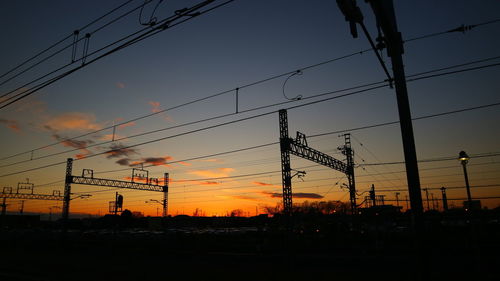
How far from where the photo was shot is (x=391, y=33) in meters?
7.88

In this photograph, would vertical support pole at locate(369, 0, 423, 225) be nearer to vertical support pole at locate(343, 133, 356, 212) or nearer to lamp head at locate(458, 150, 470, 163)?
lamp head at locate(458, 150, 470, 163)

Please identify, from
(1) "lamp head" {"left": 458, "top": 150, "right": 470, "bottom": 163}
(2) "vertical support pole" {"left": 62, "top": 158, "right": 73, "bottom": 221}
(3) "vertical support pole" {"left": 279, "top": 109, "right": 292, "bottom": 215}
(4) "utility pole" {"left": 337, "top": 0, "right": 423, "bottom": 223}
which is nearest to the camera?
(4) "utility pole" {"left": 337, "top": 0, "right": 423, "bottom": 223}

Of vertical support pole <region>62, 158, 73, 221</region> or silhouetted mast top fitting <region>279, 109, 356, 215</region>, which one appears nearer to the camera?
silhouetted mast top fitting <region>279, 109, 356, 215</region>

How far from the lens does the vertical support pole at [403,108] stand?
7184 millimetres

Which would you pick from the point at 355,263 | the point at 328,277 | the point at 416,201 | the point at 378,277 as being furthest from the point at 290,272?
the point at 416,201

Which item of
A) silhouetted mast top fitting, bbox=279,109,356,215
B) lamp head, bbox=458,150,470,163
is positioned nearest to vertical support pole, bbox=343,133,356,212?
silhouetted mast top fitting, bbox=279,109,356,215

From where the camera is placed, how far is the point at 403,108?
24.4 ft

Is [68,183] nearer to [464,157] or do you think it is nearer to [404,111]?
[464,157]

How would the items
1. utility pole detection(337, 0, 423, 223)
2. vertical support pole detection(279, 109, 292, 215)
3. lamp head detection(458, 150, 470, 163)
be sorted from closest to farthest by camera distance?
utility pole detection(337, 0, 423, 223)
lamp head detection(458, 150, 470, 163)
vertical support pole detection(279, 109, 292, 215)

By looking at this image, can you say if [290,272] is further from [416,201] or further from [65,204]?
[65,204]

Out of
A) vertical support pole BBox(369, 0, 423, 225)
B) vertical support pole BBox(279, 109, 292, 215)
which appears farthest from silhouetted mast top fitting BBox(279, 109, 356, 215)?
vertical support pole BBox(369, 0, 423, 225)

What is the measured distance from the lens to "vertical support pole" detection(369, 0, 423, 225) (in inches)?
283

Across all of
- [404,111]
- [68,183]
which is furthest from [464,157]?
[68,183]

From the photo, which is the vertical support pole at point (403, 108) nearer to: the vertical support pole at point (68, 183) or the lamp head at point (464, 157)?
the lamp head at point (464, 157)
